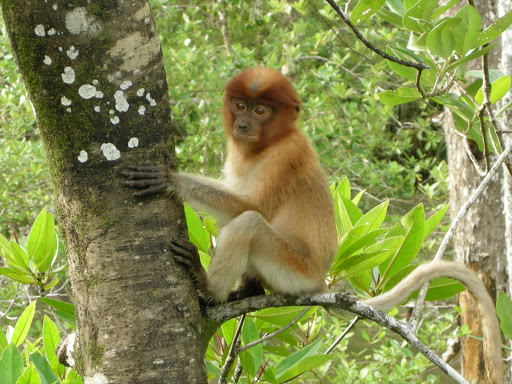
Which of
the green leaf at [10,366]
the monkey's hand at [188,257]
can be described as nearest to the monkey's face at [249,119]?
the monkey's hand at [188,257]

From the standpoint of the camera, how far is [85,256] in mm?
2266

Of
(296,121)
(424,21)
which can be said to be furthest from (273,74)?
(424,21)

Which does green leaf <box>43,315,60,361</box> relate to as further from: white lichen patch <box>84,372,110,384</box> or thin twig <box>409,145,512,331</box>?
thin twig <box>409,145,512,331</box>

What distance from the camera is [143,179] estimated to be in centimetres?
226

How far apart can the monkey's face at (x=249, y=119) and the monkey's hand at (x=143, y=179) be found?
1873mm

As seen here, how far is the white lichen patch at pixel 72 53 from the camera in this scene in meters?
2.18

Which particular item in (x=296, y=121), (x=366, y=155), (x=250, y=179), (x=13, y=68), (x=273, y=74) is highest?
(x=13, y=68)

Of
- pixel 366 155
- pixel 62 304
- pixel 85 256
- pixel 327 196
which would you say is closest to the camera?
pixel 85 256

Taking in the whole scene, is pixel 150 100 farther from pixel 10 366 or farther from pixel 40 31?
pixel 10 366

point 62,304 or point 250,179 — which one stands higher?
point 250,179

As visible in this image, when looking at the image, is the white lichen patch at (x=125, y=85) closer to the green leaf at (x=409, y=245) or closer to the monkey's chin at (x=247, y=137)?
the green leaf at (x=409, y=245)

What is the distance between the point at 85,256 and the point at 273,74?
7.81ft

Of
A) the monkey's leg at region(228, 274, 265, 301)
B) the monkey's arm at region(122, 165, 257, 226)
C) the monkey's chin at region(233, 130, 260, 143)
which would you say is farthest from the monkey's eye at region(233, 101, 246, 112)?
the monkey's leg at region(228, 274, 265, 301)

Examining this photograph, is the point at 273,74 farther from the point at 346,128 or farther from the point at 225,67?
the point at 346,128
